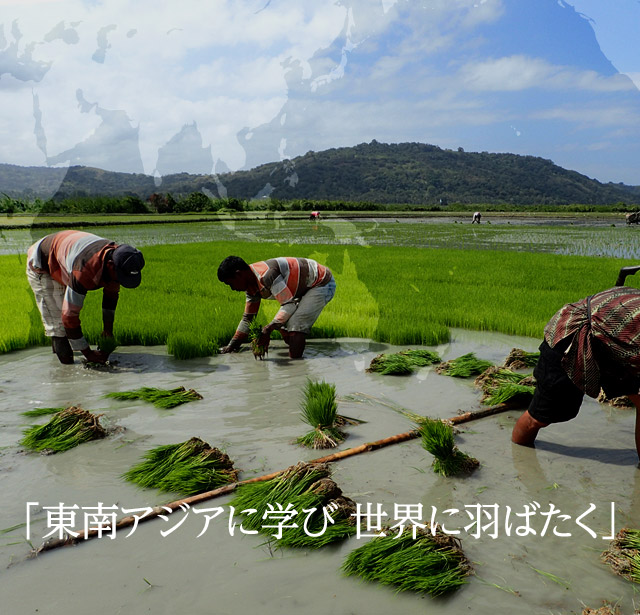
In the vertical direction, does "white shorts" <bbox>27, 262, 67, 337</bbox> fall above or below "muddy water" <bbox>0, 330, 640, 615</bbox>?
above

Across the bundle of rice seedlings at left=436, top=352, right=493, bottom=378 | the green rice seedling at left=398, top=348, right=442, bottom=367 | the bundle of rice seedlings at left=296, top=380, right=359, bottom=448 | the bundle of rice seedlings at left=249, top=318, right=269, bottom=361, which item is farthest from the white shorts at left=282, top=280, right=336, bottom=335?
the bundle of rice seedlings at left=296, top=380, right=359, bottom=448

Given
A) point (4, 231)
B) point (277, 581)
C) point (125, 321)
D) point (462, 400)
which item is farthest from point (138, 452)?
point (4, 231)

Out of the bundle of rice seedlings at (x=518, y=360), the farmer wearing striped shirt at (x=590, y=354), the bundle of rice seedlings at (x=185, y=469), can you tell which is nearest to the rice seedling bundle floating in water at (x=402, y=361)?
the bundle of rice seedlings at (x=518, y=360)

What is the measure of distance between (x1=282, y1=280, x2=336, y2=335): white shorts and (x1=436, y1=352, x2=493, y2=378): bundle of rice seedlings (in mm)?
1216

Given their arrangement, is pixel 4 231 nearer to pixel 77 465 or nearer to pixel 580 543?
pixel 77 465

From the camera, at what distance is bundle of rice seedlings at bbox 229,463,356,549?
2.10 m

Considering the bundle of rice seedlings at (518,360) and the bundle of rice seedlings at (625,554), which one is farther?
the bundle of rice seedlings at (518,360)

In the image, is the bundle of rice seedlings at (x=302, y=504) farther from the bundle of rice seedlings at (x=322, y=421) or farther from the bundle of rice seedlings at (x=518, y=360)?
the bundle of rice seedlings at (x=518, y=360)

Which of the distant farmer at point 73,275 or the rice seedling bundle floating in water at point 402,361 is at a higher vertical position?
the distant farmer at point 73,275

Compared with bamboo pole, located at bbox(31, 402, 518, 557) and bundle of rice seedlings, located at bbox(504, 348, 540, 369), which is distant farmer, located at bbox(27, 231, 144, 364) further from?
bundle of rice seedlings, located at bbox(504, 348, 540, 369)

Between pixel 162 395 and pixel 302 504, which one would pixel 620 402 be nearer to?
pixel 302 504

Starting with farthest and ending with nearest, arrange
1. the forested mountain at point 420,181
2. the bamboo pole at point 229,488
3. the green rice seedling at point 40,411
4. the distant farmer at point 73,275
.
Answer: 1. the forested mountain at point 420,181
2. the distant farmer at point 73,275
3. the green rice seedling at point 40,411
4. the bamboo pole at point 229,488

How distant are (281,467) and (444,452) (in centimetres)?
80

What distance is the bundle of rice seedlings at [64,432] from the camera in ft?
9.67
